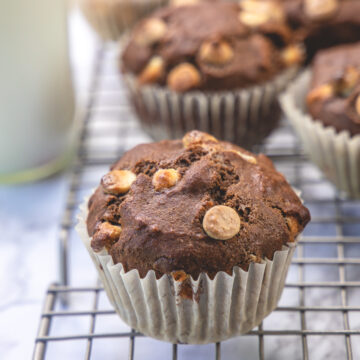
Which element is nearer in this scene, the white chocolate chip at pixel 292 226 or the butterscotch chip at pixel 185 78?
the white chocolate chip at pixel 292 226

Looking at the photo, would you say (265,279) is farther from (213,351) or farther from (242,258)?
(213,351)

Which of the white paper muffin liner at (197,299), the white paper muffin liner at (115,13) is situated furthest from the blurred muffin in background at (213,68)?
the white paper muffin liner at (197,299)

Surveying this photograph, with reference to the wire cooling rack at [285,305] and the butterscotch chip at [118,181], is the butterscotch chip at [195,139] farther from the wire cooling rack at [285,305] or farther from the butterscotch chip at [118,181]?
the wire cooling rack at [285,305]

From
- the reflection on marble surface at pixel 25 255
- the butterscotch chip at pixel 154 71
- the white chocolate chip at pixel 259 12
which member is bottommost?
the reflection on marble surface at pixel 25 255

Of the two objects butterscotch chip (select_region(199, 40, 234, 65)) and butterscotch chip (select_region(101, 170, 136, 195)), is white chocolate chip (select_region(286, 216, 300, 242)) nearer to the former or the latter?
butterscotch chip (select_region(101, 170, 136, 195))

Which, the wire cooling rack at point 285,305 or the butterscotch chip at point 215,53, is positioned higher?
the butterscotch chip at point 215,53

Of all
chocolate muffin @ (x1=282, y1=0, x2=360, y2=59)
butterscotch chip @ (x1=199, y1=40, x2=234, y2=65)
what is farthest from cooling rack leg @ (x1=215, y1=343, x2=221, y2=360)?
chocolate muffin @ (x1=282, y1=0, x2=360, y2=59)

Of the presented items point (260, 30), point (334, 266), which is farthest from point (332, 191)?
point (260, 30)

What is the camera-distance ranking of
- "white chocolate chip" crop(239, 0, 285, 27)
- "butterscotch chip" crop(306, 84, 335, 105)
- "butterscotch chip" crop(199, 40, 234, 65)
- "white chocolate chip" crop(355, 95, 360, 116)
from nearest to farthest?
"white chocolate chip" crop(355, 95, 360, 116) → "butterscotch chip" crop(306, 84, 335, 105) → "butterscotch chip" crop(199, 40, 234, 65) → "white chocolate chip" crop(239, 0, 285, 27)
